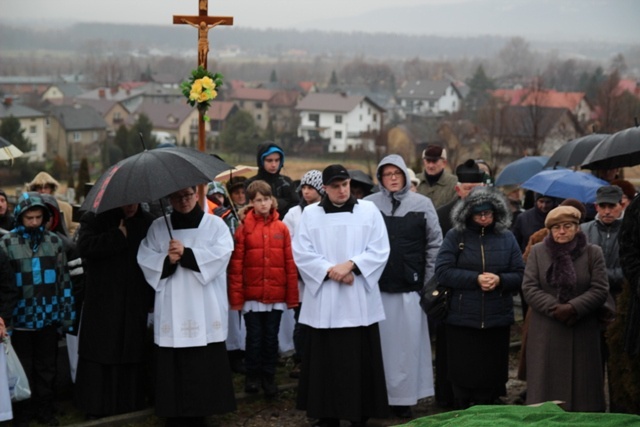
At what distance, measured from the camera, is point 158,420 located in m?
7.46

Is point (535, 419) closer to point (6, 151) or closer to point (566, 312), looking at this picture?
point (566, 312)

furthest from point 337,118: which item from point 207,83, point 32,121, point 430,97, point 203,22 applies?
point 207,83

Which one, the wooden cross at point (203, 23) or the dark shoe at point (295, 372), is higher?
the wooden cross at point (203, 23)

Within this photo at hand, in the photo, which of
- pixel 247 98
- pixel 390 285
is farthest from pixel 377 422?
pixel 247 98

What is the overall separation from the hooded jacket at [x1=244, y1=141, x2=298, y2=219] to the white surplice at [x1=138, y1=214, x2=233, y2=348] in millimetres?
1799

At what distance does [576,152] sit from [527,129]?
48787 millimetres

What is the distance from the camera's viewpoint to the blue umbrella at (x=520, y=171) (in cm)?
1243

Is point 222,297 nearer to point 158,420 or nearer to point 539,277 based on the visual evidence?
point 158,420

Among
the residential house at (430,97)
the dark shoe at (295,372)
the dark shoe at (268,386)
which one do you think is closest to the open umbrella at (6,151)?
the dark shoe at (268,386)

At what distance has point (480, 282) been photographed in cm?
711

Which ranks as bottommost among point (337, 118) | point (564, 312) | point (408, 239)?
point (564, 312)

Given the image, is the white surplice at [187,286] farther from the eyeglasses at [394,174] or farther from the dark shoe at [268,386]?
the eyeglasses at [394,174]

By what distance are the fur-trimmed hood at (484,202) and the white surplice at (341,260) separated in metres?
0.58

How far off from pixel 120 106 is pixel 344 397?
114m
